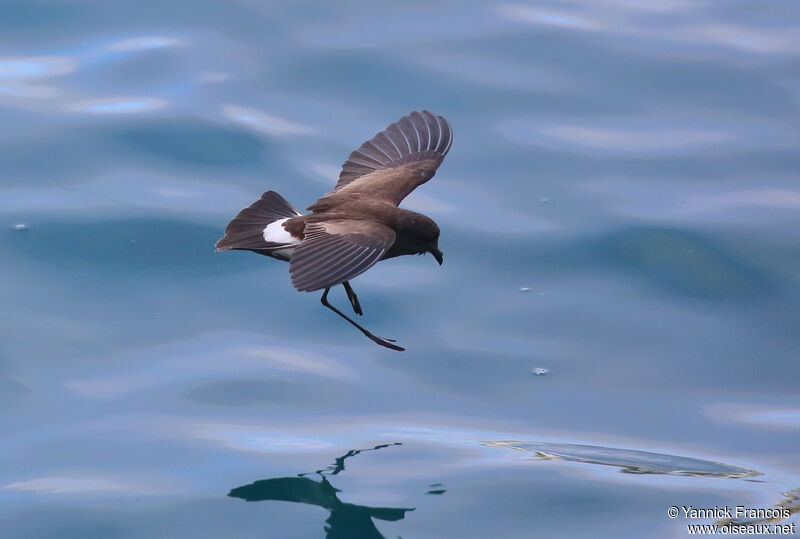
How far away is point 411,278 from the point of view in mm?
6949

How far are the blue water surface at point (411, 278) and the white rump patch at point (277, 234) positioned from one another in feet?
2.74

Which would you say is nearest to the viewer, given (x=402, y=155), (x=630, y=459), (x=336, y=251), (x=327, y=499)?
Answer: (x=336, y=251)

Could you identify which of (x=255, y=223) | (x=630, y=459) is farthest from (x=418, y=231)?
(x=630, y=459)

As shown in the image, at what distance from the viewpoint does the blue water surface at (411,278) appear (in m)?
5.45

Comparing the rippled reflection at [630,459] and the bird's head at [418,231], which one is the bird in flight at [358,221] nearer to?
the bird's head at [418,231]

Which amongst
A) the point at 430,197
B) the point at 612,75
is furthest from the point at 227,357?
the point at 612,75

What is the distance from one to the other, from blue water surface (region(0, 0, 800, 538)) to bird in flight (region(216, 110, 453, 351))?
63cm

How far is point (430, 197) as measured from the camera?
748cm

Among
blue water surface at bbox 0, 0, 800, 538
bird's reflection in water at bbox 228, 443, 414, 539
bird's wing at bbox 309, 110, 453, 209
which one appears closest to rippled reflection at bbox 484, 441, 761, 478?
blue water surface at bbox 0, 0, 800, 538

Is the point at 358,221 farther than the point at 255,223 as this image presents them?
No

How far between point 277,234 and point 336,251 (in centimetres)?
59

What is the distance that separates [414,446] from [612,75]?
12.2ft

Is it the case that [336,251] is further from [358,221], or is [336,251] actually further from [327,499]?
[327,499]

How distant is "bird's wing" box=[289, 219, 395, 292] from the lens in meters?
4.84
